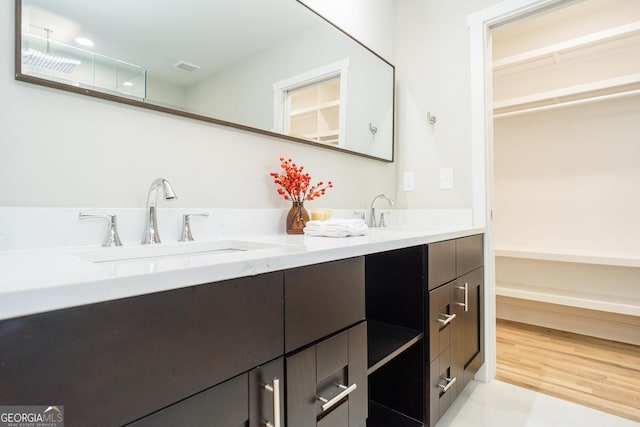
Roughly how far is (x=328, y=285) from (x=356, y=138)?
1.28 meters

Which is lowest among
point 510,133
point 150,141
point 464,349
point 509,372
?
point 509,372

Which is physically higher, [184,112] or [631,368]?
[184,112]

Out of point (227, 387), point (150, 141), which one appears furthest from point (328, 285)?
point (150, 141)

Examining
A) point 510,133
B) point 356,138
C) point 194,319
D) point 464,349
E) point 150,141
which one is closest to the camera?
point 194,319

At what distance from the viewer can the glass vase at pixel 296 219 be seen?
4.77 feet

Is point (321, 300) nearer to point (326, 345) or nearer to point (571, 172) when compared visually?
point (326, 345)

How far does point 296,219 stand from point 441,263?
0.65 meters

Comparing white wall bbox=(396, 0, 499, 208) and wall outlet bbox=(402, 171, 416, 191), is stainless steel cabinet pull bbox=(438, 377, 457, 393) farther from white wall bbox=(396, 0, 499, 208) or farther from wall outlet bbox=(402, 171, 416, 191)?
wall outlet bbox=(402, 171, 416, 191)

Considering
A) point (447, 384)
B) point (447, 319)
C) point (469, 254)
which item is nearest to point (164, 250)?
point (447, 319)

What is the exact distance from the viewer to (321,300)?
0.84 meters

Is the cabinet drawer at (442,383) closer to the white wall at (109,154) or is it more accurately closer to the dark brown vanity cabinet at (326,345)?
the dark brown vanity cabinet at (326,345)

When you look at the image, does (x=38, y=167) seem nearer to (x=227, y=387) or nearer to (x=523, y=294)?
(x=227, y=387)

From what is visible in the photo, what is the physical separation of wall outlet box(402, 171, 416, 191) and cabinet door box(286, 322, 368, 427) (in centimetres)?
143

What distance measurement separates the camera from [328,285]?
0.87 m
